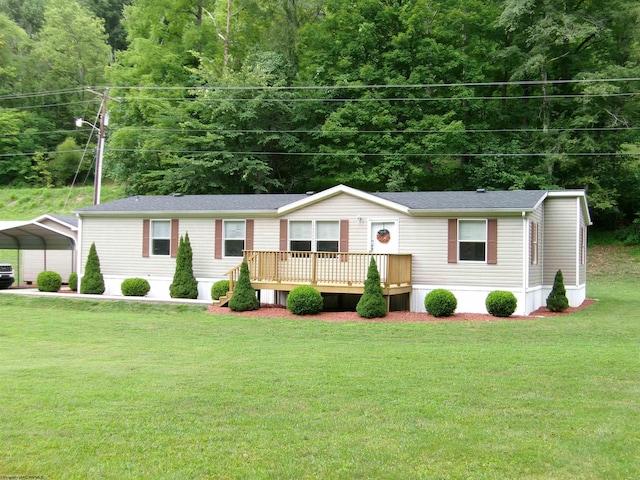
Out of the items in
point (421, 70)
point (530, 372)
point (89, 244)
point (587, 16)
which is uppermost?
point (587, 16)

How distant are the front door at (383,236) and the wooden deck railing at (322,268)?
75 centimetres

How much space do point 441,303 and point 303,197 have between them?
241 inches

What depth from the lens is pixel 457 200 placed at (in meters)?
18.6

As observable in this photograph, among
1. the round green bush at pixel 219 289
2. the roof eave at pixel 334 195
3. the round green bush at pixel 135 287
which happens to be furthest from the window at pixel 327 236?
the round green bush at pixel 135 287

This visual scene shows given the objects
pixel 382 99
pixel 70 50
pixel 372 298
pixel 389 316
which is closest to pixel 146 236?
pixel 372 298

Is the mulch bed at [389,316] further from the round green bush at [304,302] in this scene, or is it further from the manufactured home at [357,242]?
the manufactured home at [357,242]

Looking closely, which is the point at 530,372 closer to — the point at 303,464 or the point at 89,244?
the point at 303,464

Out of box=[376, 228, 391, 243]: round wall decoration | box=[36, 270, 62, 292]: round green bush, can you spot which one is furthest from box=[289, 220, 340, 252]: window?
box=[36, 270, 62, 292]: round green bush

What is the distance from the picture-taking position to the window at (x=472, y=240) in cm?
1775

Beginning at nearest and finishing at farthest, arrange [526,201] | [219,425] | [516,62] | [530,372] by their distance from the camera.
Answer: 1. [219,425]
2. [530,372]
3. [526,201]
4. [516,62]

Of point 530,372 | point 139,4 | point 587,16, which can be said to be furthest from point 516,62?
point 530,372

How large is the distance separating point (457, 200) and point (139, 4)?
2791 cm

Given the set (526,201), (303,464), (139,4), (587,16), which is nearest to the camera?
(303,464)

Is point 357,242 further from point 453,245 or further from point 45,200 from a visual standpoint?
point 45,200
